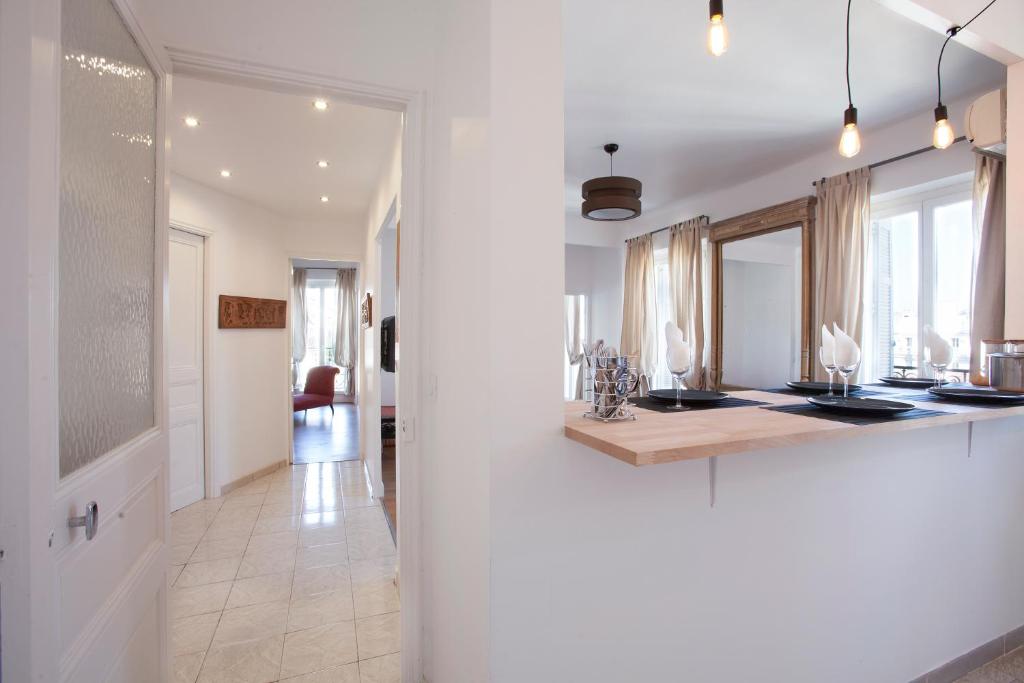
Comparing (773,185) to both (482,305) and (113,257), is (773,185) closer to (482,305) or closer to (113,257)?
(482,305)

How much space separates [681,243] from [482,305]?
4014 mm

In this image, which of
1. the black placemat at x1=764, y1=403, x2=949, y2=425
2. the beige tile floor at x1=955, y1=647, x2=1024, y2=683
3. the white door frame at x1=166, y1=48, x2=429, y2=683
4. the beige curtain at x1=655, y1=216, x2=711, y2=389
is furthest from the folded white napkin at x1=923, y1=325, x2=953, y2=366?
the beige curtain at x1=655, y1=216, x2=711, y2=389

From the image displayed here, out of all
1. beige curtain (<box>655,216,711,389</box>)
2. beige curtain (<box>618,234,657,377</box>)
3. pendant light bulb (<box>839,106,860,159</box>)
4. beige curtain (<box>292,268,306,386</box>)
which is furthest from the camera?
beige curtain (<box>292,268,306,386</box>)

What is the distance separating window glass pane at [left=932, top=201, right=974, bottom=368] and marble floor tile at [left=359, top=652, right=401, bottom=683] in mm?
3433

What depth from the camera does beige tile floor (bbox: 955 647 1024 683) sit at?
1688 mm

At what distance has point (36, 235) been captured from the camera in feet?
2.49

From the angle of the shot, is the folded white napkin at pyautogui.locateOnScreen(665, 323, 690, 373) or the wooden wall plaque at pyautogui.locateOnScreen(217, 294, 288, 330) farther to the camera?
the wooden wall plaque at pyautogui.locateOnScreen(217, 294, 288, 330)

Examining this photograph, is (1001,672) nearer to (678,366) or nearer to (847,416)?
(847,416)

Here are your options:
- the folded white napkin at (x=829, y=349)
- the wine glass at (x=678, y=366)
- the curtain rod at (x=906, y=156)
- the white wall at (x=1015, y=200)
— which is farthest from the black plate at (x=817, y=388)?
the curtain rod at (x=906, y=156)

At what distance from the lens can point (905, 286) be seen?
3039 millimetres

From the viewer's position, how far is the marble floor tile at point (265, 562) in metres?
2.45

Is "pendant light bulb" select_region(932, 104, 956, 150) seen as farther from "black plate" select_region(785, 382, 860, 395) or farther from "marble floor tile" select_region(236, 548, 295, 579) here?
"marble floor tile" select_region(236, 548, 295, 579)

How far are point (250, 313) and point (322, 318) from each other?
521cm

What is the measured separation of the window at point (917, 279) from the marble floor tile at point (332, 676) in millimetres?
3200
